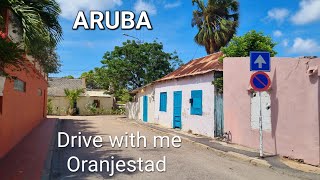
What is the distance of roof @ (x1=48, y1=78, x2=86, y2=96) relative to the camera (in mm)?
47028

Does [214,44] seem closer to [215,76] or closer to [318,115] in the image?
[215,76]

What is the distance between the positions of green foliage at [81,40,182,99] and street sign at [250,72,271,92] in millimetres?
26171

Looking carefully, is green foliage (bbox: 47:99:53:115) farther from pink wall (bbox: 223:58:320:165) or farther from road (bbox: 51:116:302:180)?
pink wall (bbox: 223:58:320:165)

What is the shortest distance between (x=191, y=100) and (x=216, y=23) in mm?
11269

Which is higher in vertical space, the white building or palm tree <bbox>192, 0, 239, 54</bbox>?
palm tree <bbox>192, 0, 239, 54</bbox>

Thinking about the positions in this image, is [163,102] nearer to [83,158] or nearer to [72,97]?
[83,158]

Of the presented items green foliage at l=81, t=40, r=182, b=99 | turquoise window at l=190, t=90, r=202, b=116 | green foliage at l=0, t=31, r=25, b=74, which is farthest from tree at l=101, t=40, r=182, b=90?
green foliage at l=0, t=31, r=25, b=74

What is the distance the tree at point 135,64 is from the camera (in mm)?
36656

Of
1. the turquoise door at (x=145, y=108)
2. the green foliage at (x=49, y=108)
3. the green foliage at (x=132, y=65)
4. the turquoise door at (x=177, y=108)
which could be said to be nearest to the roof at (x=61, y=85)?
the green foliage at (x=49, y=108)

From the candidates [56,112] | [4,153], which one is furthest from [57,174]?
[56,112]

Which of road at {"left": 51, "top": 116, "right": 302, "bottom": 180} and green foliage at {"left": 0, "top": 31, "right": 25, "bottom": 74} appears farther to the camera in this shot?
road at {"left": 51, "top": 116, "right": 302, "bottom": 180}

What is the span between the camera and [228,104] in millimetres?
14031

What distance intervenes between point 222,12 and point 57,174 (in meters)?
22.7

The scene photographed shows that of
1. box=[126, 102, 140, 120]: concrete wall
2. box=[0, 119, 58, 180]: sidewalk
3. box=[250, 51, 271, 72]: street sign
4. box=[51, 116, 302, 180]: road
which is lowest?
box=[51, 116, 302, 180]: road
